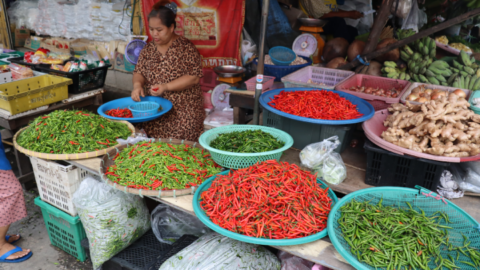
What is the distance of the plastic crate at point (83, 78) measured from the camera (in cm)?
422

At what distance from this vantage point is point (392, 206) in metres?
1.93

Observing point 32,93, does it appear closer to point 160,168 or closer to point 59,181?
point 59,181

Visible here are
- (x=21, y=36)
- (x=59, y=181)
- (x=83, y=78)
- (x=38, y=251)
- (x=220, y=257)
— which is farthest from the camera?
(x=21, y=36)

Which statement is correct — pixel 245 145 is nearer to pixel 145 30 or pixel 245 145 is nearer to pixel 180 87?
pixel 180 87

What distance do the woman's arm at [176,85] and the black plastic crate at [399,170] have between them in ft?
7.07

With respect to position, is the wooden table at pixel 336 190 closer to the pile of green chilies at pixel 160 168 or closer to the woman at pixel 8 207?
the pile of green chilies at pixel 160 168

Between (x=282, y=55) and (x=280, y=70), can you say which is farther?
(x=282, y=55)

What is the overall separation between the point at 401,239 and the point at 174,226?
191cm

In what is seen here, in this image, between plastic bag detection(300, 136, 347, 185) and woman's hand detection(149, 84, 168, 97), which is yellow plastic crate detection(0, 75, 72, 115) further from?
plastic bag detection(300, 136, 347, 185)

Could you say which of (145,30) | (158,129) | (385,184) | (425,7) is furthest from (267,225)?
(425,7)

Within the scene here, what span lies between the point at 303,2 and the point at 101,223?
4794 millimetres

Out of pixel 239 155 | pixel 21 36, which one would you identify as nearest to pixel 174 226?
pixel 239 155

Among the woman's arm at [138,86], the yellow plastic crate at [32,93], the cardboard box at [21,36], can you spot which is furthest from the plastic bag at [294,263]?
the cardboard box at [21,36]

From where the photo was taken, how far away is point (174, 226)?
2.86m
